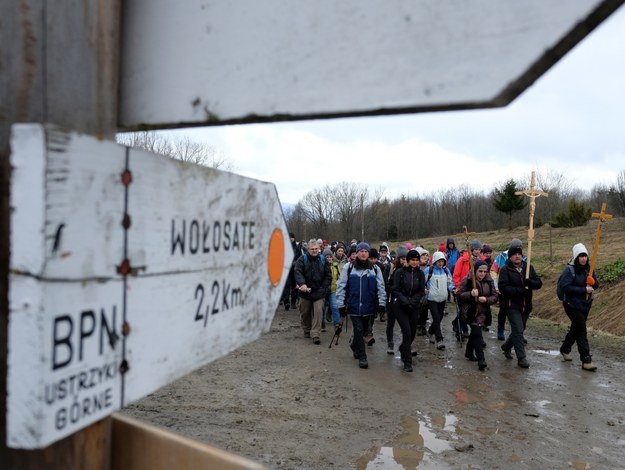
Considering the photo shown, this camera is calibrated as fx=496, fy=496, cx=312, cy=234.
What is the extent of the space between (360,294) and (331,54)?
23.4ft

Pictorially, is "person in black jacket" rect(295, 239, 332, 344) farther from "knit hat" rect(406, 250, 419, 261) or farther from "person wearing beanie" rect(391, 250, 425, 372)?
"knit hat" rect(406, 250, 419, 261)

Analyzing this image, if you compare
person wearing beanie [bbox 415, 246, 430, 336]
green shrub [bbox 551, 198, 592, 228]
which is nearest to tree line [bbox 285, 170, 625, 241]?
green shrub [bbox 551, 198, 592, 228]

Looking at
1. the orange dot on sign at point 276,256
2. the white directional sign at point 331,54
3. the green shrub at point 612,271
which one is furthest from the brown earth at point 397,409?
the green shrub at point 612,271

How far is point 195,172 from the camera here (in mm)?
1166

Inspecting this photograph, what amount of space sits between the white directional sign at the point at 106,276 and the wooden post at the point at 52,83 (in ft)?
0.50

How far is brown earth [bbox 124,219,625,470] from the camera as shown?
15.5 feet

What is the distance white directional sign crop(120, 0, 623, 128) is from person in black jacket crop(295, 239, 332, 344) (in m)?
8.49

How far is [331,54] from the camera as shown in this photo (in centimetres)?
108

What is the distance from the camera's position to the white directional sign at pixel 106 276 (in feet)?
2.64

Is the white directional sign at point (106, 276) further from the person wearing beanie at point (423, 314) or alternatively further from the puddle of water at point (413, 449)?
the person wearing beanie at point (423, 314)

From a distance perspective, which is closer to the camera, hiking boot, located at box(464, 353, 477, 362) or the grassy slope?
hiking boot, located at box(464, 353, 477, 362)

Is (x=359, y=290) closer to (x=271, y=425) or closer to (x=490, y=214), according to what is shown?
(x=271, y=425)

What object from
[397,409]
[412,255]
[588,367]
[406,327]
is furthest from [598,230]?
[397,409]

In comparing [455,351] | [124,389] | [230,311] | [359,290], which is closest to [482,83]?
[230,311]
